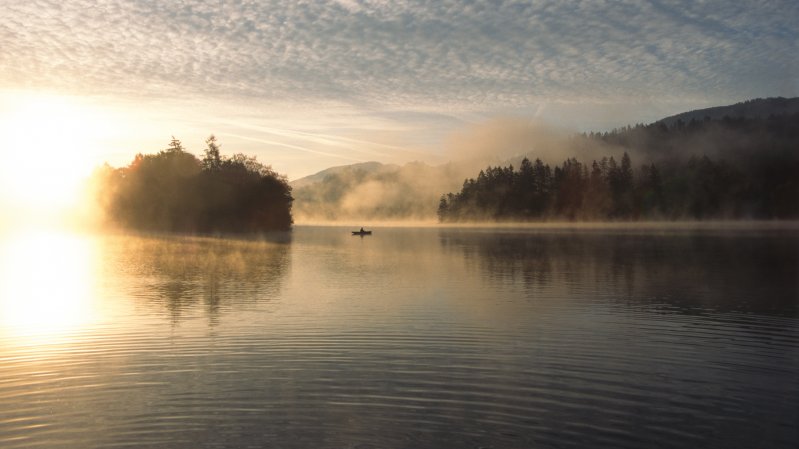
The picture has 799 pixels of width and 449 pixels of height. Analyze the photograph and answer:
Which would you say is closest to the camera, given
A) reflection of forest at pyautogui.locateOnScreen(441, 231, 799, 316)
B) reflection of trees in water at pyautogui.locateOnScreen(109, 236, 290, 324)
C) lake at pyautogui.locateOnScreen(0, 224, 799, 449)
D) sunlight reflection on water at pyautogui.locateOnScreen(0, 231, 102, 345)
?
lake at pyautogui.locateOnScreen(0, 224, 799, 449)

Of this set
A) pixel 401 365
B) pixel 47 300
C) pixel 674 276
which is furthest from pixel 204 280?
pixel 674 276

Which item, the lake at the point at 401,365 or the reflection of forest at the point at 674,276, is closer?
the lake at the point at 401,365

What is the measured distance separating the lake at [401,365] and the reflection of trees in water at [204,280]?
0.49 meters

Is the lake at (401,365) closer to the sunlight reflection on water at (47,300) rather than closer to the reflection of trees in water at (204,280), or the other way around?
the sunlight reflection on water at (47,300)

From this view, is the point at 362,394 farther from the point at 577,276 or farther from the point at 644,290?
the point at 577,276

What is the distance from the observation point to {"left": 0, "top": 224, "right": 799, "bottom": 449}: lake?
15938 millimetres

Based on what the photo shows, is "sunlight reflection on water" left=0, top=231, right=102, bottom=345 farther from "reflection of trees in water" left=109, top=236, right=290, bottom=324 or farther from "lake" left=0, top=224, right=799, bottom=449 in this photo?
"reflection of trees in water" left=109, top=236, right=290, bottom=324

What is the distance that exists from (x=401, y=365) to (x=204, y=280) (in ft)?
121

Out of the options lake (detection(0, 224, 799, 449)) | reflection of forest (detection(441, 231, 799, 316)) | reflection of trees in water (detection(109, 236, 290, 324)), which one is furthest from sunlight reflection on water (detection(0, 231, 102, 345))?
reflection of forest (detection(441, 231, 799, 316))

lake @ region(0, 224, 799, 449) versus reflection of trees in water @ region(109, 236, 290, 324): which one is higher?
reflection of trees in water @ region(109, 236, 290, 324)

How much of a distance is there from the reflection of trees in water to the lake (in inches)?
19.1

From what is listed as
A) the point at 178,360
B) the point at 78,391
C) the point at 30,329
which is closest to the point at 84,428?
the point at 78,391

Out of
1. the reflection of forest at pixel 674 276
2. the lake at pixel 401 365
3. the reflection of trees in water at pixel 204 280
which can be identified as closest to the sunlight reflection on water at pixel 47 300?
the lake at pixel 401 365

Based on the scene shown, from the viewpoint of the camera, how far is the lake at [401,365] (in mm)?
15938
